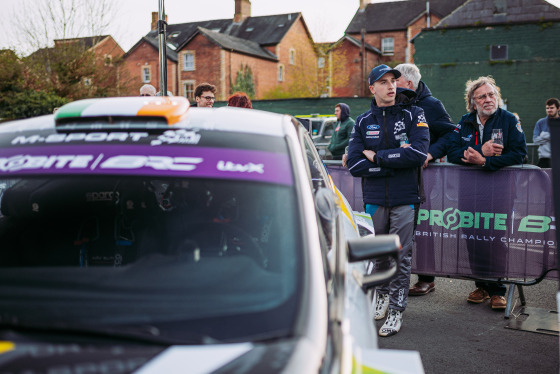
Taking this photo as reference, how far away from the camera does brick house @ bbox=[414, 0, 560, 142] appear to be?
2498 cm

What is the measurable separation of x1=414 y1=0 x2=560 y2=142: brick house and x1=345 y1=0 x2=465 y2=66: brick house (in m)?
29.8

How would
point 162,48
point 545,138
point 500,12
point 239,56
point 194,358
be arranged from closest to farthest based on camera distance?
point 194,358, point 545,138, point 162,48, point 500,12, point 239,56

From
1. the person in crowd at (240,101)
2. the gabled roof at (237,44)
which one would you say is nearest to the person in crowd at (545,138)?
the person in crowd at (240,101)

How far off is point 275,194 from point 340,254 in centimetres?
34

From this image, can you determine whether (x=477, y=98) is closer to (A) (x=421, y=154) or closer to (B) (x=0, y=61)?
(A) (x=421, y=154)

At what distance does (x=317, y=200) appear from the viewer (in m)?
2.30

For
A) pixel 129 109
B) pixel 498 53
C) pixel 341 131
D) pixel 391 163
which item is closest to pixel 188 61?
pixel 498 53

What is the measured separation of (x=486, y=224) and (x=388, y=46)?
5702 cm

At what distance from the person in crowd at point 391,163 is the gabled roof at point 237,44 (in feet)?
154

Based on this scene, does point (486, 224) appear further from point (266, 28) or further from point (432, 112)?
point (266, 28)

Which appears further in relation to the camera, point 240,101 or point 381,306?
point 240,101

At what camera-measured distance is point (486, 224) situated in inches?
208

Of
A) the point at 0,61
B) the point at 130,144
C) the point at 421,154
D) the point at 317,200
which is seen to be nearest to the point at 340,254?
the point at 317,200

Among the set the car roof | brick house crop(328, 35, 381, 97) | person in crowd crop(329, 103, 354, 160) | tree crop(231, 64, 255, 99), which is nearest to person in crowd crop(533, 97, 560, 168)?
person in crowd crop(329, 103, 354, 160)
